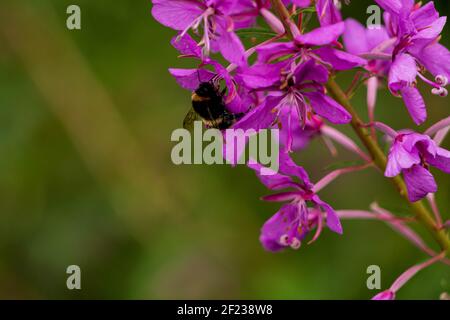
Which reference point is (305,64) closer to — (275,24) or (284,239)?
(275,24)

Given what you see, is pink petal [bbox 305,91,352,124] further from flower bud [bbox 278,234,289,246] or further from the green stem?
flower bud [bbox 278,234,289,246]

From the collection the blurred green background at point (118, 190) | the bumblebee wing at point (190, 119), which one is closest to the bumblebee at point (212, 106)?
the bumblebee wing at point (190, 119)

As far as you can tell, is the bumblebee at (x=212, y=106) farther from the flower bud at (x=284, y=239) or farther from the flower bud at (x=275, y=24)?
the flower bud at (x=284, y=239)

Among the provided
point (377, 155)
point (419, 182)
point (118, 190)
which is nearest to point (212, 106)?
point (377, 155)

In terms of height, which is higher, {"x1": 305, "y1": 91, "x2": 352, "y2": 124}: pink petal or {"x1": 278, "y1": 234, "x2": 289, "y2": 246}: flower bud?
{"x1": 305, "y1": 91, "x2": 352, "y2": 124}: pink petal

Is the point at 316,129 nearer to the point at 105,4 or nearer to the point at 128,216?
the point at 128,216

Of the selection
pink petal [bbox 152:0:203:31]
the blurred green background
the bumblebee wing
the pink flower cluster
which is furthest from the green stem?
the blurred green background

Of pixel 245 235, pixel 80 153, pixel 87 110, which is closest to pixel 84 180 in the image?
pixel 80 153
